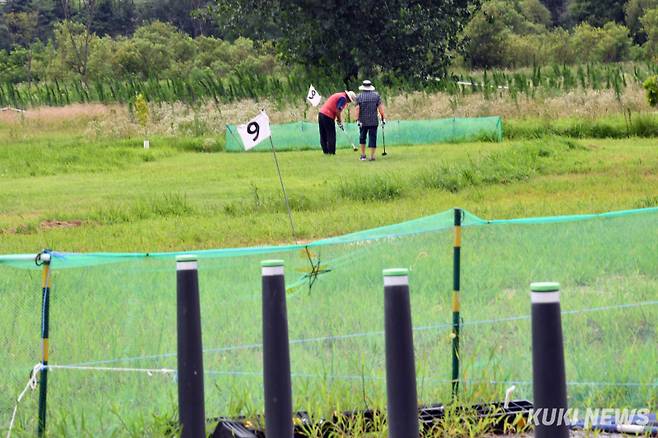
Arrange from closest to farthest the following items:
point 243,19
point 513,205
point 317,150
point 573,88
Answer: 1. point 513,205
2. point 317,150
3. point 573,88
4. point 243,19

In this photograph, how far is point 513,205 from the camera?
16.9 meters

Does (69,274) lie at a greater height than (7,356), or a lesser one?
greater

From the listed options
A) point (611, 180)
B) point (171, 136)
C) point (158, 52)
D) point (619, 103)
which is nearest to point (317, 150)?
point (171, 136)

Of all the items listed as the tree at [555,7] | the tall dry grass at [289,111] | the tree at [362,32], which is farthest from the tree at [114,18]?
the tall dry grass at [289,111]

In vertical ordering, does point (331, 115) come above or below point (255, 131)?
above

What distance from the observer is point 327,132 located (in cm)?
2845

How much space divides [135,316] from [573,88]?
111 ft

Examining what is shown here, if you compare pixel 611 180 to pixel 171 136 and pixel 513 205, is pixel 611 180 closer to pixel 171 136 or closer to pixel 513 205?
pixel 513 205

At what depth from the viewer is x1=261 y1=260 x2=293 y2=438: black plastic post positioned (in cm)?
545

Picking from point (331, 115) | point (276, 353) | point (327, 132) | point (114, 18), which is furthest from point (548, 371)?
point (114, 18)

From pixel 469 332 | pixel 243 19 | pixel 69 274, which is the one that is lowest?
pixel 469 332

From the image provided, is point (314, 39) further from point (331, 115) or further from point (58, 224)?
point (58, 224)

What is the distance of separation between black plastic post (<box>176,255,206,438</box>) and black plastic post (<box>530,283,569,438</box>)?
6.29 ft

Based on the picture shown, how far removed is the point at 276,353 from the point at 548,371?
141 centimetres
